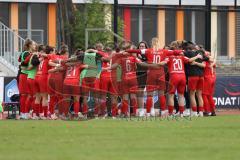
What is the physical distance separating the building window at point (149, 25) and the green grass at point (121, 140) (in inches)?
1097

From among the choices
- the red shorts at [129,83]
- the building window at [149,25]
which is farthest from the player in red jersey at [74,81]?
the building window at [149,25]

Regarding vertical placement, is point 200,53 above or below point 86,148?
above

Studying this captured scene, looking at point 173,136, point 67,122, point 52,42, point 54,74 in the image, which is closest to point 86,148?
point 173,136

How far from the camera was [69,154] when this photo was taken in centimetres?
1492

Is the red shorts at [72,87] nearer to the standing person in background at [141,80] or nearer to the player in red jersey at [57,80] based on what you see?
the player in red jersey at [57,80]

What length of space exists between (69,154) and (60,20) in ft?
75.7

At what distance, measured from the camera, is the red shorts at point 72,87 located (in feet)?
82.4

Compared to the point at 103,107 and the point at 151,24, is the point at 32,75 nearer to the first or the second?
the point at 103,107

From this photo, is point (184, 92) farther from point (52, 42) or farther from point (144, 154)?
point (52, 42)

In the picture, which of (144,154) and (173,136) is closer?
(144,154)

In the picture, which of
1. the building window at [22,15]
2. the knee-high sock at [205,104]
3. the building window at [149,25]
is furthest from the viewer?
the building window at [149,25]

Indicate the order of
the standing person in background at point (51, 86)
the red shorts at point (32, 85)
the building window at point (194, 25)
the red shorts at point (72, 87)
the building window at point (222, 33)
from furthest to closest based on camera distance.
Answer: the building window at point (194, 25), the building window at point (222, 33), the red shorts at point (32, 85), the standing person in background at point (51, 86), the red shorts at point (72, 87)

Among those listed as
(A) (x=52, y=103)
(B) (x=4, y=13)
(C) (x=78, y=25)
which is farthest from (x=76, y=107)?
(B) (x=4, y=13)

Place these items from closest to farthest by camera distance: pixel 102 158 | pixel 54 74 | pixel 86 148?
pixel 102 158 < pixel 86 148 < pixel 54 74
